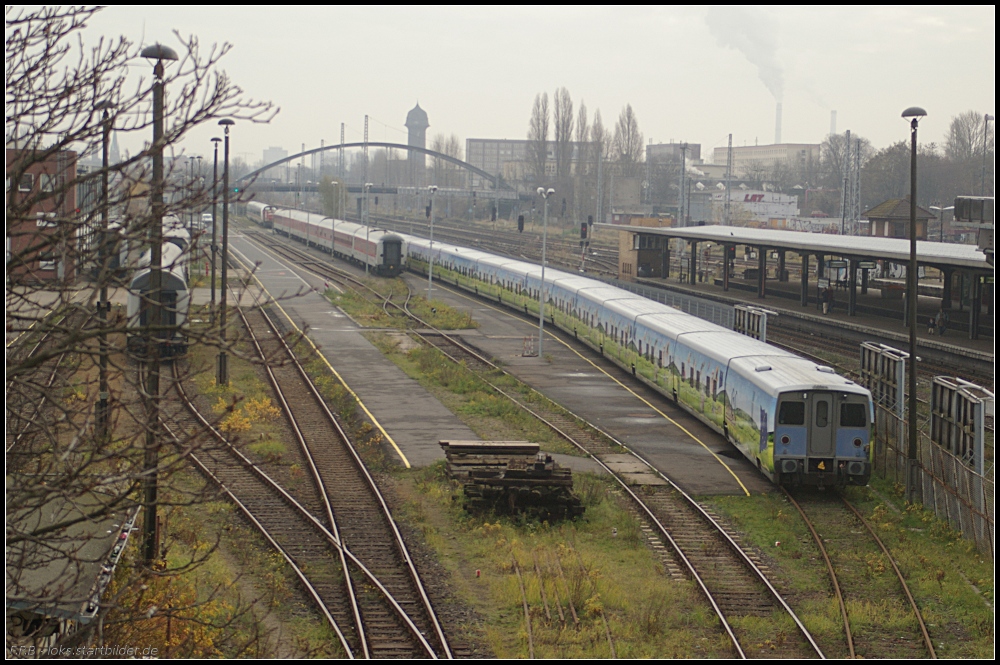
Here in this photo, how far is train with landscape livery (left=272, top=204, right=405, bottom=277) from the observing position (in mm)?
67688

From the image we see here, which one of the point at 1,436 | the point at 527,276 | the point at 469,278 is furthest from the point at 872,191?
the point at 1,436

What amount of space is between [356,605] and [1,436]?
7280mm

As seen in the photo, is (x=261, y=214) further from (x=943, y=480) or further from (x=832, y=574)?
(x=832, y=574)

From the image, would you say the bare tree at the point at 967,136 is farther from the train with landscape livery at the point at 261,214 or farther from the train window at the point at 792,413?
the train window at the point at 792,413

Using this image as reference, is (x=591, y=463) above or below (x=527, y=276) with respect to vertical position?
below

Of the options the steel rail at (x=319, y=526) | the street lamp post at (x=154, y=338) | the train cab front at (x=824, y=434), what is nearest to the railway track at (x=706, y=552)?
the train cab front at (x=824, y=434)

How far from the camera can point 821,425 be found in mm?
19953

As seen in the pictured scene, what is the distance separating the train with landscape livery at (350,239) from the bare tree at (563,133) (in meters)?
31.0

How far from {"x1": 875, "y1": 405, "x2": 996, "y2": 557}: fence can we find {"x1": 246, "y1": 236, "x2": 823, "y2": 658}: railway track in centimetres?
379

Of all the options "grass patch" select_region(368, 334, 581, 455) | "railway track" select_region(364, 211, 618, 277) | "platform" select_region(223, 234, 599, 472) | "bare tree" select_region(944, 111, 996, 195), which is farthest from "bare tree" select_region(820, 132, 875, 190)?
"grass patch" select_region(368, 334, 581, 455)

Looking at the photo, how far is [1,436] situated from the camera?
7.41 metres

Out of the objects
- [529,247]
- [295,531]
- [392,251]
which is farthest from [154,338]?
[529,247]

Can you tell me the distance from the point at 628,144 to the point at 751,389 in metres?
112

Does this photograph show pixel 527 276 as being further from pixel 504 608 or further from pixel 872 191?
pixel 872 191
